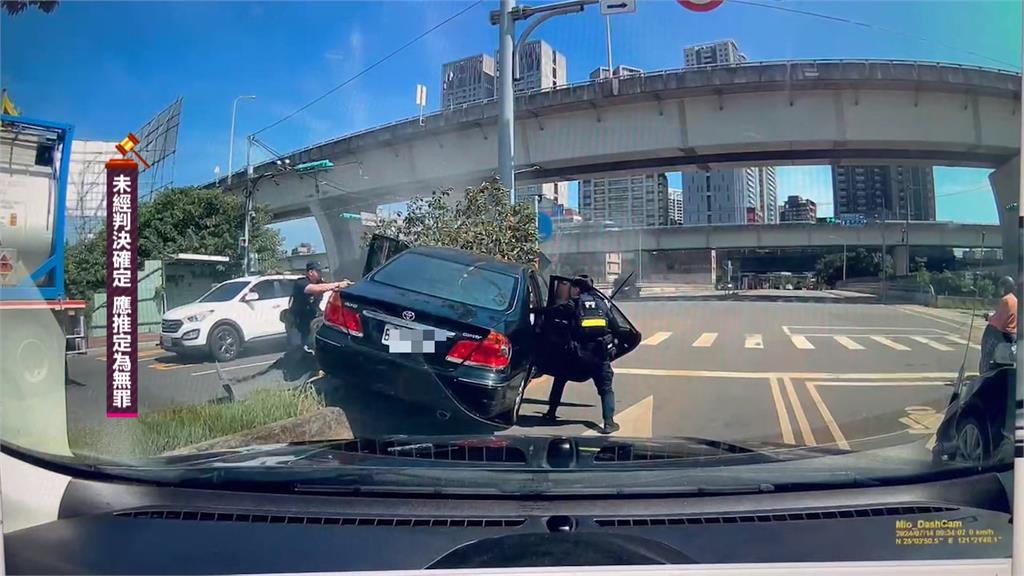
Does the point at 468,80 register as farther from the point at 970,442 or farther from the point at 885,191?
the point at 970,442

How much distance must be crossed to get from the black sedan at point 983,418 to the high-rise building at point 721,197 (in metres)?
1.19

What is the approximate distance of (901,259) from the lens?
328cm

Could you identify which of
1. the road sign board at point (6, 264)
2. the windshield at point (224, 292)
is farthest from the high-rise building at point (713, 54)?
the road sign board at point (6, 264)

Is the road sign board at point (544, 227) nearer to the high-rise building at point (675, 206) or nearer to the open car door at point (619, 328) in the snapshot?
the open car door at point (619, 328)

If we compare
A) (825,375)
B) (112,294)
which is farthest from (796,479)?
(112,294)

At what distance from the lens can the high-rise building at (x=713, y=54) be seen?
321 centimetres

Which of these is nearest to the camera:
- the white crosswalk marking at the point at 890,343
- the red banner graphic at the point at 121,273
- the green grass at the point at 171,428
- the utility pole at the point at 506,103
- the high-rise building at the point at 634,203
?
the red banner graphic at the point at 121,273

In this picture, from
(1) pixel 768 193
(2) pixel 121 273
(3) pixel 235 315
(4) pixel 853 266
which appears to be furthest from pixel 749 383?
(2) pixel 121 273

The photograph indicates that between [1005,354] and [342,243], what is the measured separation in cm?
298

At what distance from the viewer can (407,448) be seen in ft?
10.1

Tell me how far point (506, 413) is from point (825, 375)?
1530 mm

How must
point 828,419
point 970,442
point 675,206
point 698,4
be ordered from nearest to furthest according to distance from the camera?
point 970,442 → point 698,4 → point 828,419 → point 675,206

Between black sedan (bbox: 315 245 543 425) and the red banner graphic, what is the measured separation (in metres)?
0.82

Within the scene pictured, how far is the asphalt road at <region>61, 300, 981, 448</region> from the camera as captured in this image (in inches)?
122
